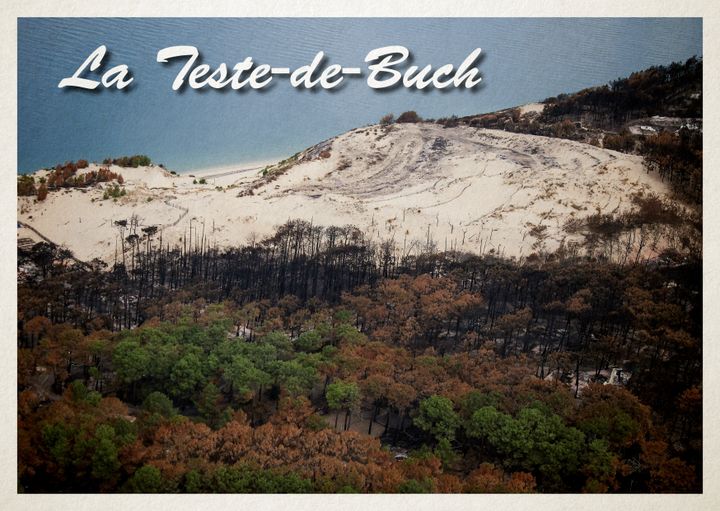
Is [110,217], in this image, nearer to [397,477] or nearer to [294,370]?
[294,370]

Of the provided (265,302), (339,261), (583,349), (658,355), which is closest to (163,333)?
(265,302)

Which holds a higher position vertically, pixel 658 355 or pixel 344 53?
pixel 344 53

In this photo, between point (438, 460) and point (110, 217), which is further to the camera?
point (110, 217)
